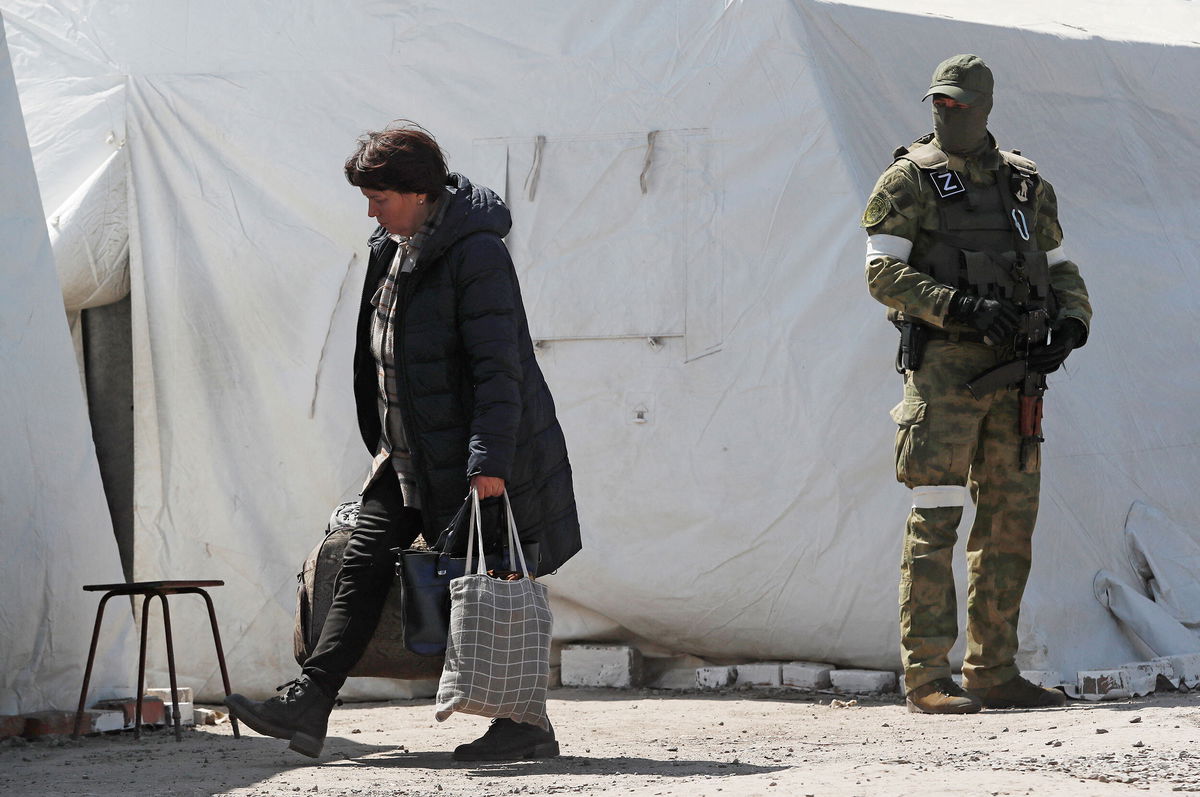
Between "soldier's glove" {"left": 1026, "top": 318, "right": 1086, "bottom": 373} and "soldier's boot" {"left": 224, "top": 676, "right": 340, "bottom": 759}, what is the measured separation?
218cm

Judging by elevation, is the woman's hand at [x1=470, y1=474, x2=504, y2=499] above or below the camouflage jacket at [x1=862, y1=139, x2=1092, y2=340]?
below

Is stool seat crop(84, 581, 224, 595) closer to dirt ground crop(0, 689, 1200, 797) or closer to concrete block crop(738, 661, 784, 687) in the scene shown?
dirt ground crop(0, 689, 1200, 797)

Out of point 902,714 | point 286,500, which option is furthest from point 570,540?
point 286,500

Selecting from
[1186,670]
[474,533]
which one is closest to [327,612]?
[474,533]

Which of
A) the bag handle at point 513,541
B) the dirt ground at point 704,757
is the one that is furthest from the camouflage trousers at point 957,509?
the bag handle at point 513,541

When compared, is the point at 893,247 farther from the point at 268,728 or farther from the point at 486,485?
the point at 268,728

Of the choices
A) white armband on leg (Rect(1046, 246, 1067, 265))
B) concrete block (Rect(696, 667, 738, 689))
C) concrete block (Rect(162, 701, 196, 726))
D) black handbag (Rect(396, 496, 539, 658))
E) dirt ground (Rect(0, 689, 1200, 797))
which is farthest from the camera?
concrete block (Rect(696, 667, 738, 689))

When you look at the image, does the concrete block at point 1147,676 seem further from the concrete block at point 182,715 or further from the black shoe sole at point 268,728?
the concrete block at point 182,715

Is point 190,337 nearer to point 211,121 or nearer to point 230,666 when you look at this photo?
point 211,121

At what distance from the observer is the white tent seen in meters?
5.45

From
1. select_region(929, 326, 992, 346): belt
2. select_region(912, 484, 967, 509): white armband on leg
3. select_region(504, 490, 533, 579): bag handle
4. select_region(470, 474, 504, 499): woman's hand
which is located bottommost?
select_region(504, 490, 533, 579): bag handle

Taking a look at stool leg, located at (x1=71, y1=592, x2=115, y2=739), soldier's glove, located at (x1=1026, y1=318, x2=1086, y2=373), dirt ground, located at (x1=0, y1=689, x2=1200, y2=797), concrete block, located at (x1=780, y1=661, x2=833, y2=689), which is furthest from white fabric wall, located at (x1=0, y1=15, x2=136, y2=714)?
soldier's glove, located at (x1=1026, y1=318, x2=1086, y2=373)

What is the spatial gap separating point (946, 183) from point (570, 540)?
155 cm

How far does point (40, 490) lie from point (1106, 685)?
3279mm
